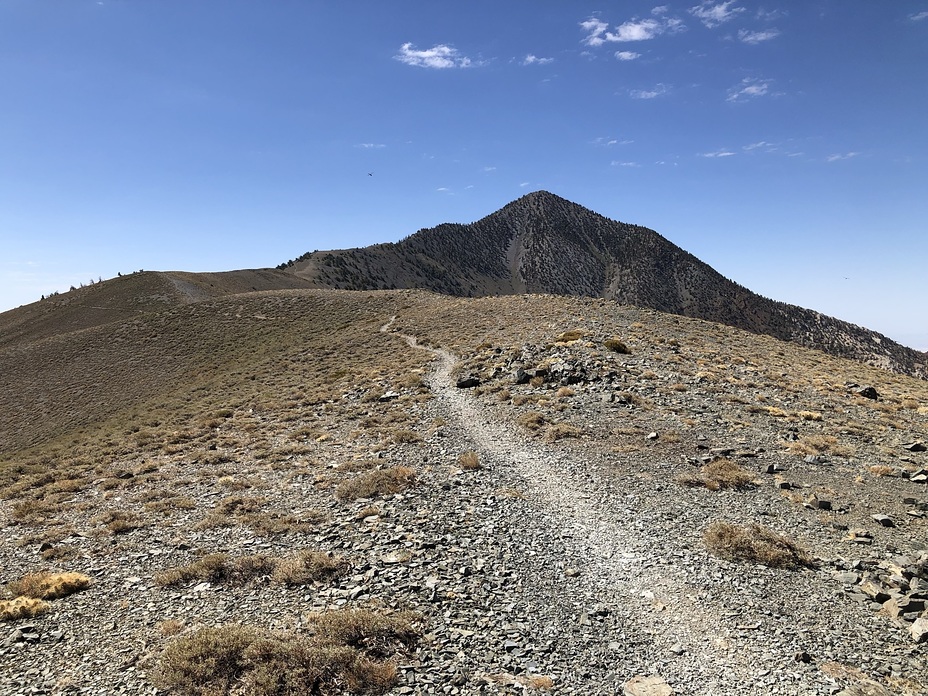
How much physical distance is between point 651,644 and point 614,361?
2188 centimetres

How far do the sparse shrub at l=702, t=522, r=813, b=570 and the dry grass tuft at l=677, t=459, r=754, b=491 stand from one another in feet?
9.68

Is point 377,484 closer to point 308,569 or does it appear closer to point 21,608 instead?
point 308,569

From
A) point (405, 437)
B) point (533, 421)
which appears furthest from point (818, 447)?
point (405, 437)

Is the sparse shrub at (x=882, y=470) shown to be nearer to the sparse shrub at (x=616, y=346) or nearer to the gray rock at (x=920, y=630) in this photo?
the gray rock at (x=920, y=630)

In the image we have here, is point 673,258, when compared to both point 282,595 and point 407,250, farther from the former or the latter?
point 282,595

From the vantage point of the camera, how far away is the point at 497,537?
42.3ft

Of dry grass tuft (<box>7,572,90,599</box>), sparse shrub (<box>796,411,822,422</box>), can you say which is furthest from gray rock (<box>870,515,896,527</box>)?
dry grass tuft (<box>7,572,90,599</box>)

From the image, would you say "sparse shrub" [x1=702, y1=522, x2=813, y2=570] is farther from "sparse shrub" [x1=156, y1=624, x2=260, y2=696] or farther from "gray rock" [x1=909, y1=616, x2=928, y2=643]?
"sparse shrub" [x1=156, y1=624, x2=260, y2=696]

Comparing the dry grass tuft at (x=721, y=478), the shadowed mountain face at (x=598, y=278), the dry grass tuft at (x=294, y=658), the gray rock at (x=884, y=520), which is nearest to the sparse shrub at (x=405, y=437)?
the dry grass tuft at (x=721, y=478)

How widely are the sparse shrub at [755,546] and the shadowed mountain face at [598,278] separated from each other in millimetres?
110661

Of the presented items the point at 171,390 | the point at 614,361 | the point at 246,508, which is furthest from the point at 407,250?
the point at 246,508

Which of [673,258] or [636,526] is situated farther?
[673,258]

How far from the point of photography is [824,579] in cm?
1070

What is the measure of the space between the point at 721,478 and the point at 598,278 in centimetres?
18234
